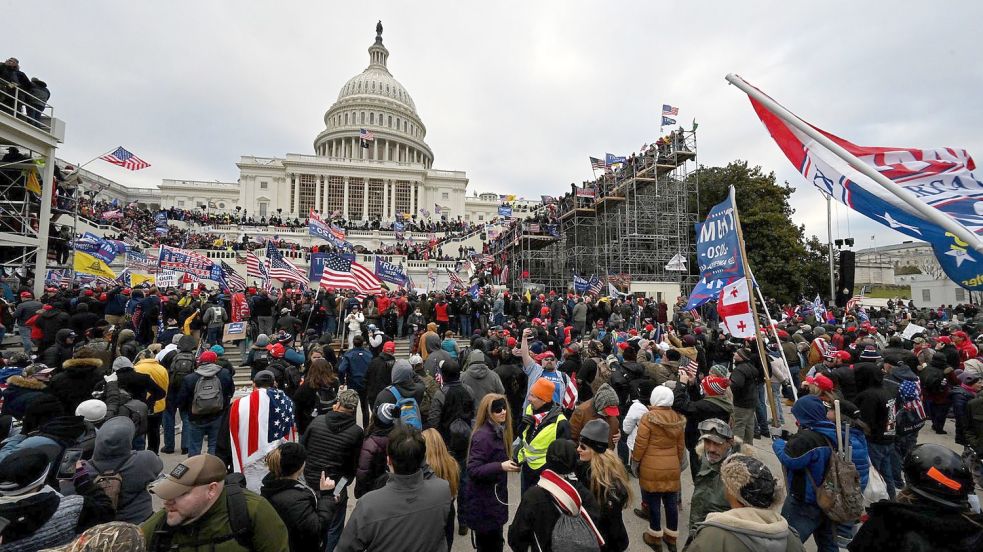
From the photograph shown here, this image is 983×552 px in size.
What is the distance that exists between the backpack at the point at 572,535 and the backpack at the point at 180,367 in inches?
220

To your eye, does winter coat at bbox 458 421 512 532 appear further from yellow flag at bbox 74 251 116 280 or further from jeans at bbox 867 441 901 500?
yellow flag at bbox 74 251 116 280

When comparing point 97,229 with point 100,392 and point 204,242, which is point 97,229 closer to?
point 204,242

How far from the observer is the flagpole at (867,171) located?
279 cm

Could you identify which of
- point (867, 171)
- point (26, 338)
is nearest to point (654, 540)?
point (867, 171)

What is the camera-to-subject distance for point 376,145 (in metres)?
72.9

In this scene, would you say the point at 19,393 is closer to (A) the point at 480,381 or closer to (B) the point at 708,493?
(A) the point at 480,381

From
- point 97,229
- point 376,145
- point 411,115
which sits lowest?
point 97,229

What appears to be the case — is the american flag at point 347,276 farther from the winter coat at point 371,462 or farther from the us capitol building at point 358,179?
the us capitol building at point 358,179

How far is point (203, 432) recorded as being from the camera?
5695 mm

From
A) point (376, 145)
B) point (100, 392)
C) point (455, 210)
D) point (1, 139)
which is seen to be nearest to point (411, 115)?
point (376, 145)

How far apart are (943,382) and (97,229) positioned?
34236 mm

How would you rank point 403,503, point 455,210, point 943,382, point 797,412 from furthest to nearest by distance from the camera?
point 455,210 < point 943,382 < point 797,412 < point 403,503

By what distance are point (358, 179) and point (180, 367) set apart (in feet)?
200

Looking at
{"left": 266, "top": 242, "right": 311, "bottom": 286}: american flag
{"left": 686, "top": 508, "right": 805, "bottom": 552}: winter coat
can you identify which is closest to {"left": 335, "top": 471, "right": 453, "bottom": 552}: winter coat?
{"left": 686, "top": 508, "right": 805, "bottom": 552}: winter coat
